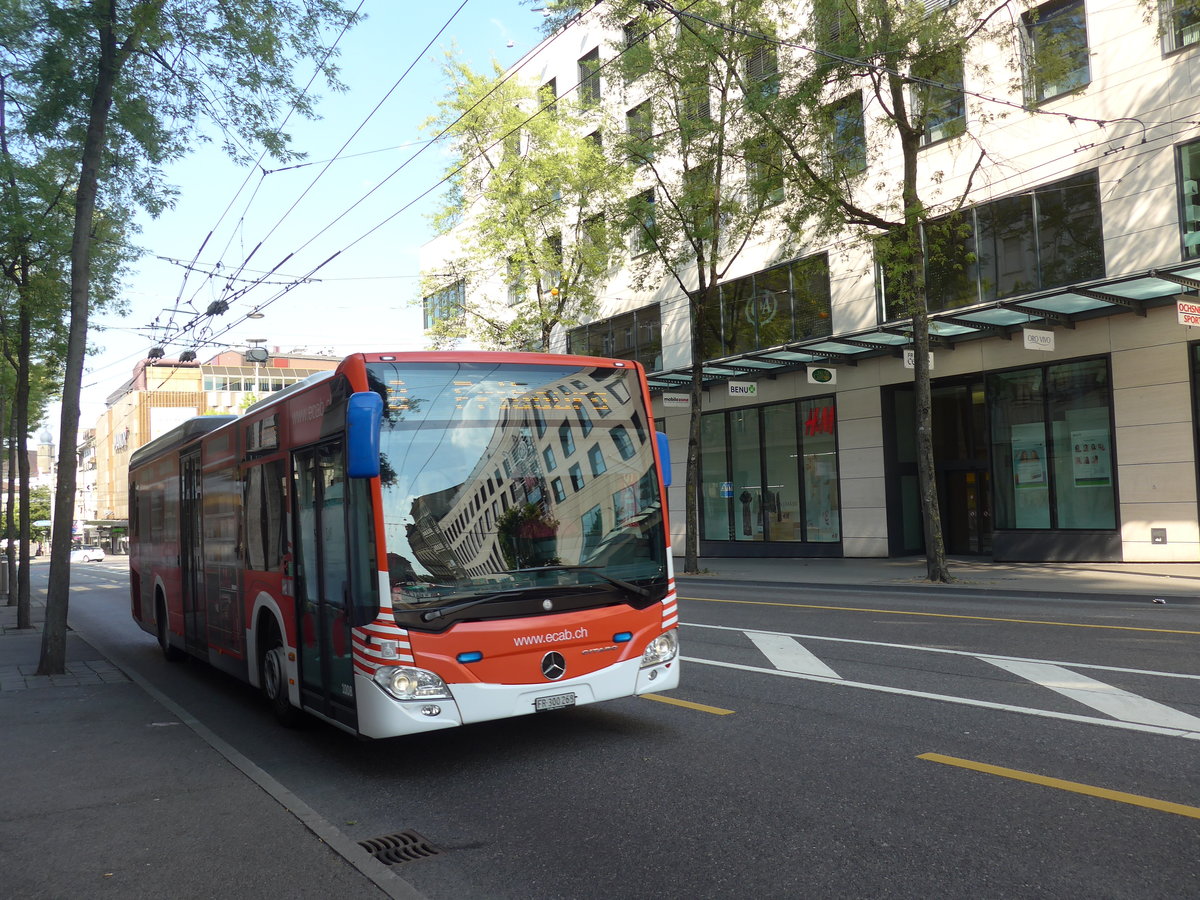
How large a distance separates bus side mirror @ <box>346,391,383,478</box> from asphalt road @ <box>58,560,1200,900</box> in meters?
1.97

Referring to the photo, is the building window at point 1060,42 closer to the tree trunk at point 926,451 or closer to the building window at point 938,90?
the building window at point 938,90

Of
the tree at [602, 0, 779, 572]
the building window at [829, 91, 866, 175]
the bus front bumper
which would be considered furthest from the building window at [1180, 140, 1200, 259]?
the bus front bumper

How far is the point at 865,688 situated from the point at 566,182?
910 inches

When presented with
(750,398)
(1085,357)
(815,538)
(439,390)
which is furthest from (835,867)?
(750,398)

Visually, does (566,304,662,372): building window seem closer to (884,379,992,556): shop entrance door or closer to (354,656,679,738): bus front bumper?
(884,379,992,556): shop entrance door

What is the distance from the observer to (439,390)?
6.55 m

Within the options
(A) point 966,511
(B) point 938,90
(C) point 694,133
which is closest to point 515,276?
(C) point 694,133

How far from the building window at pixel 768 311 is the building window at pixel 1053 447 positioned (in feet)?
17.8

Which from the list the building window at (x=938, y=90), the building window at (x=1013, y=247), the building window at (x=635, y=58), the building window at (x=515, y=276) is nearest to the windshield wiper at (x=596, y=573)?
the building window at (x=1013, y=247)

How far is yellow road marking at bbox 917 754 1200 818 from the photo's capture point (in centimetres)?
496

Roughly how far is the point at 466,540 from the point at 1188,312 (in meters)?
15.1

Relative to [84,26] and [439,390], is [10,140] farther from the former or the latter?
[439,390]

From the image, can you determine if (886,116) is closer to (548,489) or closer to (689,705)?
(689,705)

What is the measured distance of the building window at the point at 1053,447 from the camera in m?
20.4
